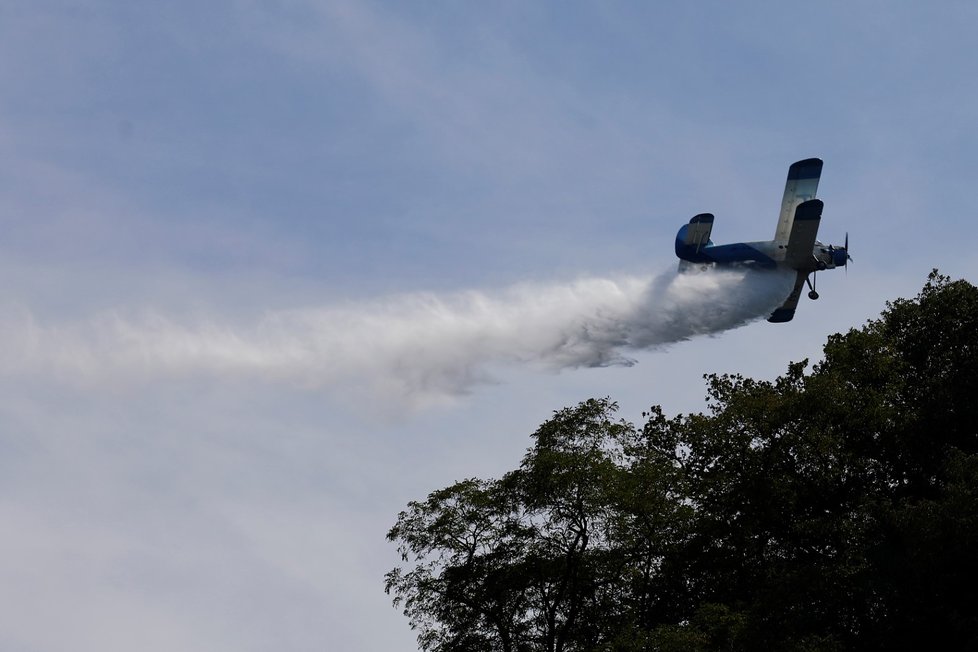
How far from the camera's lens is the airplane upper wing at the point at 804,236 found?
4019 centimetres

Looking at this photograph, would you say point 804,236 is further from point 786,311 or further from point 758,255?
point 786,311

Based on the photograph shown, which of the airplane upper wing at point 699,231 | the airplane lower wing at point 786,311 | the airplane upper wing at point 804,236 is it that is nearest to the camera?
the airplane upper wing at point 804,236

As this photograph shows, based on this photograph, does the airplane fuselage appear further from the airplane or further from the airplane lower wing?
the airplane lower wing

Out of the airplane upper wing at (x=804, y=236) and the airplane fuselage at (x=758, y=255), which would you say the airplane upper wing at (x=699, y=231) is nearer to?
the airplane fuselage at (x=758, y=255)

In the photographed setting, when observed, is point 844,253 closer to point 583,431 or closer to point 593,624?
point 583,431

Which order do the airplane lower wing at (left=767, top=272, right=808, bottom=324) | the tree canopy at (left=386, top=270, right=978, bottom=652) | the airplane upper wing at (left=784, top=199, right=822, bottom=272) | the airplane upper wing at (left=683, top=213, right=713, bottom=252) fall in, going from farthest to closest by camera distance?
the airplane lower wing at (left=767, top=272, right=808, bottom=324) < the airplane upper wing at (left=683, top=213, right=713, bottom=252) < the airplane upper wing at (left=784, top=199, right=822, bottom=272) < the tree canopy at (left=386, top=270, right=978, bottom=652)

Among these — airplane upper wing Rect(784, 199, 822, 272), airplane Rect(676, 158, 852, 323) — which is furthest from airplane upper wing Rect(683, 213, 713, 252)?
airplane upper wing Rect(784, 199, 822, 272)

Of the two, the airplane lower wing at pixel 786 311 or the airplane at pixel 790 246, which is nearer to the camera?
the airplane at pixel 790 246

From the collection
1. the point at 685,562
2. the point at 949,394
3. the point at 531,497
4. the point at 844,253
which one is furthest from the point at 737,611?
the point at 844,253

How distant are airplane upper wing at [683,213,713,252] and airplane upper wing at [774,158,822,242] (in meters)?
2.51

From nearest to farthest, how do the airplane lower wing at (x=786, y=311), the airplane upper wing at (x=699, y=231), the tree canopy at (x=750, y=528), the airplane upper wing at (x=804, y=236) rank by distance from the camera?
1. the tree canopy at (x=750, y=528)
2. the airplane upper wing at (x=804, y=236)
3. the airplane upper wing at (x=699, y=231)
4. the airplane lower wing at (x=786, y=311)

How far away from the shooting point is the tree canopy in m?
30.7

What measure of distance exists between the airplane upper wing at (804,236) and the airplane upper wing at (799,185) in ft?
5.94

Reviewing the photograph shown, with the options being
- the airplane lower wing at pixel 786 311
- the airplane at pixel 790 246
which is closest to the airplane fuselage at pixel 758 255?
the airplane at pixel 790 246
